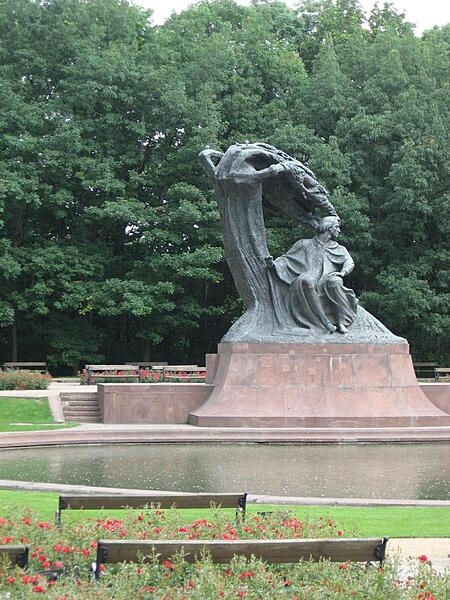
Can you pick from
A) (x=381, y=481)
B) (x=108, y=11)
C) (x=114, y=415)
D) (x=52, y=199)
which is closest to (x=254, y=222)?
(x=114, y=415)

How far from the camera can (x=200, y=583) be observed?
229 inches

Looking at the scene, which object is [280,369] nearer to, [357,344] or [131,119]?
[357,344]

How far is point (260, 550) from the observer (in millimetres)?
6184

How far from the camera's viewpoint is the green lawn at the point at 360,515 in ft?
29.2

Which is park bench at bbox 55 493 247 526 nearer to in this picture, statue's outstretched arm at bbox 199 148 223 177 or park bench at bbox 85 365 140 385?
statue's outstretched arm at bbox 199 148 223 177

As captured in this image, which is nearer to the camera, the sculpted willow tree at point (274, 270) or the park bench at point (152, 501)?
the park bench at point (152, 501)

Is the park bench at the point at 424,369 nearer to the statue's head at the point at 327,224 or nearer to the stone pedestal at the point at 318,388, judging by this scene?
the statue's head at the point at 327,224

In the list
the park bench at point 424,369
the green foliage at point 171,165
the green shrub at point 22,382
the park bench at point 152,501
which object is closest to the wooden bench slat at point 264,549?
the park bench at point 152,501

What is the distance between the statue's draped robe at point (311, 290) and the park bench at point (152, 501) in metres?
13.6

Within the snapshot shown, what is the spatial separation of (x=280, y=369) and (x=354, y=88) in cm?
2327

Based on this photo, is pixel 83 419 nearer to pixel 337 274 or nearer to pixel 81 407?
pixel 81 407

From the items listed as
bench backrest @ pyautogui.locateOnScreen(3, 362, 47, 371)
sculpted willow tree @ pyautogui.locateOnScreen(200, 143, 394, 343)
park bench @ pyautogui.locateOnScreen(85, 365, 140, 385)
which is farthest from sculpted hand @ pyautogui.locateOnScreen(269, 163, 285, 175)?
bench backrest @ pyautogui.locateOnScreen(3, 362, 47, 371)

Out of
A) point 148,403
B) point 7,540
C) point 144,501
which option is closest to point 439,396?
point 148,403

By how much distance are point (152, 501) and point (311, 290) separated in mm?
13990
